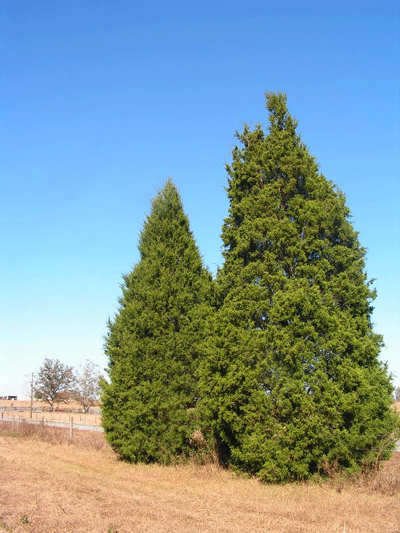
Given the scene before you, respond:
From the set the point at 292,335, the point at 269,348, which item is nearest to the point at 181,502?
the point at 269,348

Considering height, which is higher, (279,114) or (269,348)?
(279,114)

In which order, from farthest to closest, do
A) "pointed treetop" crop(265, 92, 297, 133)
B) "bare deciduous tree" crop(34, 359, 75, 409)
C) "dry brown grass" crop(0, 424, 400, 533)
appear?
"bare deciduous tree" crop(34, 359, 75, 409)
"pointed treetop" crop(265, 92, 297, 133)
"dry brown grass" crop(0, 424, 400, 533)

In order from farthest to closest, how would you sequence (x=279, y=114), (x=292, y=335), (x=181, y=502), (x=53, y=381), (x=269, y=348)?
(x=53, y=381) < (x=279, y=114) < (x=269, y=348) < (x=292, y=335) < (x=181, y=502)

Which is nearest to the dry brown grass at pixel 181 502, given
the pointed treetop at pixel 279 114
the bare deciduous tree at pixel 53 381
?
the pointed treetop at pixel 279 114

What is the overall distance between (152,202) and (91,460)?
846cm

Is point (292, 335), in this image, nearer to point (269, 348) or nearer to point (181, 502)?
point (269, 348)

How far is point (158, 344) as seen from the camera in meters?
13.2

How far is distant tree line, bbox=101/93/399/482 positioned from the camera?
923 centimetres

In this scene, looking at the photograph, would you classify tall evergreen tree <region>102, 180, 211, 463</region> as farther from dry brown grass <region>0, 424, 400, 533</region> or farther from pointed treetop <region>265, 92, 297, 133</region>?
pointed treetop <region>265, 92, 297, 133</region>

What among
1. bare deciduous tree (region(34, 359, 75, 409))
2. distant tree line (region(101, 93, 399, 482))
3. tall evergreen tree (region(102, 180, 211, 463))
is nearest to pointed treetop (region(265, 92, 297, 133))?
distant tree line (region(101, 93, 399, 482))

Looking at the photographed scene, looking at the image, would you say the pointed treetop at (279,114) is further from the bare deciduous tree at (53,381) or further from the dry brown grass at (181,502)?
the bare deciduous tree at (53,381)

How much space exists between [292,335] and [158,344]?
493 centimetres

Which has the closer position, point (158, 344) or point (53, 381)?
point (158, 344)

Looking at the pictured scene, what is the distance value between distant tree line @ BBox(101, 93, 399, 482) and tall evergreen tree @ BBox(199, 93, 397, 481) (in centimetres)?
3
